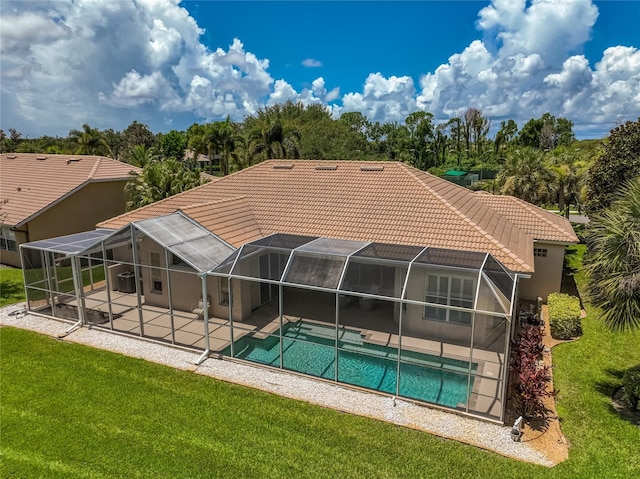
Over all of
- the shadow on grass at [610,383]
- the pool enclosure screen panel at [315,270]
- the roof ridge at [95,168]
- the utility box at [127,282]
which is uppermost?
the roof ridge at [95,168]

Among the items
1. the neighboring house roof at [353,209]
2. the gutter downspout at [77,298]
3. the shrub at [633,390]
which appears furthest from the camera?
the neighboring house roof at [353,209]

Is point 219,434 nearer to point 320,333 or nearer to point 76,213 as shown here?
point 320,333

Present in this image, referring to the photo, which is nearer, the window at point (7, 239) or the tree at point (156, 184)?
the tree at point (156, 184)

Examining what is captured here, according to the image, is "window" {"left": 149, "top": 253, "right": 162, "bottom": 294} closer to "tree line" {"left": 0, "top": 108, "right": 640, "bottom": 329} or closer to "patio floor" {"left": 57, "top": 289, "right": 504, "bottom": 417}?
"patio floor" {"left": 57, "top": 289, "right": 504, "bottom": 417}

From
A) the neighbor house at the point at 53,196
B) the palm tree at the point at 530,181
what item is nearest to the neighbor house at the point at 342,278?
the neighbor house at the point at 53,196

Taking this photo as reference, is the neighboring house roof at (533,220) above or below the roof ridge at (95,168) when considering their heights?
below

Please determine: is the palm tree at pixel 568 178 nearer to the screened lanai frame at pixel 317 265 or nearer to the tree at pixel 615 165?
the tree at pixel 615 165
